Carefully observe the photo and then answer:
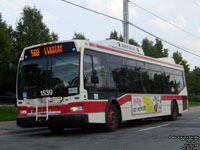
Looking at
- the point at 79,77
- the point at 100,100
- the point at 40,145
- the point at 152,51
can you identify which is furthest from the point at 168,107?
the point at 152,51

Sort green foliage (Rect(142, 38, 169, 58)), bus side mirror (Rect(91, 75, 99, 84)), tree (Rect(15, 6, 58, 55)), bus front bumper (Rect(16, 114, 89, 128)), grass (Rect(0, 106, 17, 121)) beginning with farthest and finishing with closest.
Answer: green foliage (Rect(142, 38, 169, 58)) < tree (Rect(15, 6, 58, 55)) < grass (Rect(0, 106, 17, 121)) < bus side mirror (Rect(91, 75, 99, 84)) < bus front bumper (Rect(16, 114, 89, 128))

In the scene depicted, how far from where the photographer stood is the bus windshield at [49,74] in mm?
10711

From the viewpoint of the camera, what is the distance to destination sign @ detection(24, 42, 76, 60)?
11080 millimetres

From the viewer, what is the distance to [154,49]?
144 ft

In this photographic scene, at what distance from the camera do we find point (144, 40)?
158 feet

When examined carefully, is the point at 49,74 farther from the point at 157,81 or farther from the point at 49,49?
the point at 157,81

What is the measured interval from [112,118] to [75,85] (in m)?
2.35

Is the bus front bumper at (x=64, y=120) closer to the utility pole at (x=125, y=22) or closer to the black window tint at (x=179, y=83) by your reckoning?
A: the black window tint at (x=179, y=83)

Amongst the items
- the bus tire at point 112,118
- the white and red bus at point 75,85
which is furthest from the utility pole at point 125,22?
the bus tire at point 112,118

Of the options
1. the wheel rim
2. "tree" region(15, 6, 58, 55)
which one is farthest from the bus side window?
"tree" region(15, 6, 58, 55)

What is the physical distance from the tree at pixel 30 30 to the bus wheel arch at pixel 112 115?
58.0 ft

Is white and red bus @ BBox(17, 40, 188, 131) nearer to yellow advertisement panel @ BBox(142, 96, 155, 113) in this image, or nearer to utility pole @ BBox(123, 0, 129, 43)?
yellow advertisement panel @ BBox(142, 96, 155, 113)

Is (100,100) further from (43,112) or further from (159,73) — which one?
(159,73)

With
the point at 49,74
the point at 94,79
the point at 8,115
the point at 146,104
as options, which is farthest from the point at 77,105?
the point at 8,115
